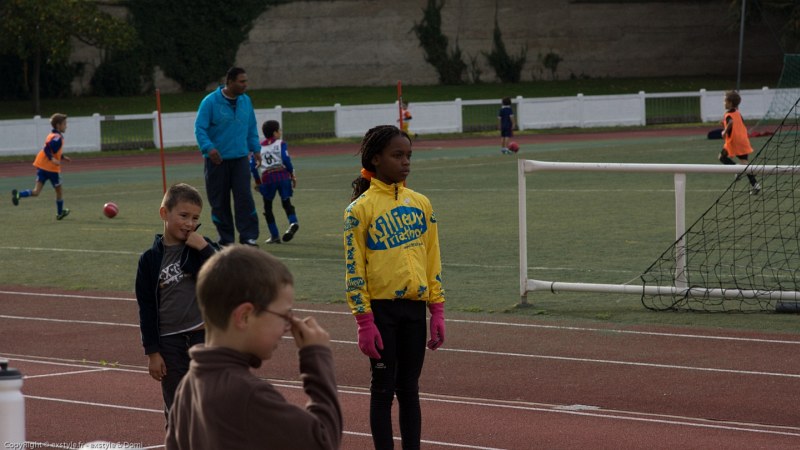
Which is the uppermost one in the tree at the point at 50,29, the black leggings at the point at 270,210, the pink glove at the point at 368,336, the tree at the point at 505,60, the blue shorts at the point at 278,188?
the tree at the point at 50,29

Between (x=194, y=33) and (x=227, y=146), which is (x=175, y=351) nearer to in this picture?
(x=227, y=146)

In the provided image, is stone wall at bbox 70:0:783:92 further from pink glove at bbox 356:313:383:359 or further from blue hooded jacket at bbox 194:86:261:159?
pink glove at bbox 356:313:383:359

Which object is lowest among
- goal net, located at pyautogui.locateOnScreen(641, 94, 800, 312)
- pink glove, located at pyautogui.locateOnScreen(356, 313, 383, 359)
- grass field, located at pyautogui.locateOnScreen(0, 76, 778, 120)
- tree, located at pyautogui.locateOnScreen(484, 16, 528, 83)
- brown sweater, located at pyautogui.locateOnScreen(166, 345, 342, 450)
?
goal net, located at pyautogui.locateOnScreen(641, 94, 800, 312)

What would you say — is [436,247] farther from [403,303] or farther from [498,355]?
[498,355]

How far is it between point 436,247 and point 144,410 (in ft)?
9.29

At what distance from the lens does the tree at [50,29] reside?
180 ft

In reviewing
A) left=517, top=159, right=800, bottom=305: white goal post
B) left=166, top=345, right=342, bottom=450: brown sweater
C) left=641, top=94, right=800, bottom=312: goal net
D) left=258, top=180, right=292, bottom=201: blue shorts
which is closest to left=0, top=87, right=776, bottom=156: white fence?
left=258, top=180, right=292, bottom=201: blue shorts

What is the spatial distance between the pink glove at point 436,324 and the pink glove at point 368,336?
308 mm

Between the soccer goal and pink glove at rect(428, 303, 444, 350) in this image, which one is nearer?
pink glove at rect(428, 303, 444, 350)

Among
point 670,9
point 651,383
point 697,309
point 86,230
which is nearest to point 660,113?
point 670,9

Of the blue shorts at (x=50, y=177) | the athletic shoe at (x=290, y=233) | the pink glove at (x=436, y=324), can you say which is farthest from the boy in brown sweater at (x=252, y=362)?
the blue shorts at (x=50, y=177)

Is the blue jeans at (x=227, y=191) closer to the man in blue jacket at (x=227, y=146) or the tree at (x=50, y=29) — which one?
the man in blue jacket at (x=227, y=146)

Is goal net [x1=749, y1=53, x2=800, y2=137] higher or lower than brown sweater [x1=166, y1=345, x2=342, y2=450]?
higher

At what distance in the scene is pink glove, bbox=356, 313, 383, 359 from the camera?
267 inches
